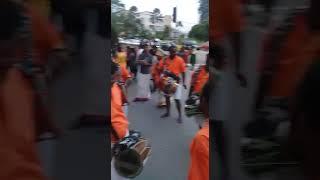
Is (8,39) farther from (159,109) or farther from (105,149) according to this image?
(159,109)

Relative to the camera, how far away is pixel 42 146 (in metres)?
1.43

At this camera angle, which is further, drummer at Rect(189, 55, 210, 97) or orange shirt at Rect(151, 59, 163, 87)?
orange shirt at Rect(151, 59, 163, 87)

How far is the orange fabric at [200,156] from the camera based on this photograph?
198 cm

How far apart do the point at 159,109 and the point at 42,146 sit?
175 inches

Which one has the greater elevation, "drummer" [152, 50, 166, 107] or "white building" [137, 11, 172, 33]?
"white building" [137, 11, 172, 33]

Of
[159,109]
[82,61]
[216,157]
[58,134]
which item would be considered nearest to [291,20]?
[216,157]

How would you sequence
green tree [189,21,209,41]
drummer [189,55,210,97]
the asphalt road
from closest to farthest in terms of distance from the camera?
green tree [189,21,209,41] → drummer [189,55,210,97] → the asphalt road

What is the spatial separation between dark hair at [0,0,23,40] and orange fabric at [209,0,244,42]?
55cm

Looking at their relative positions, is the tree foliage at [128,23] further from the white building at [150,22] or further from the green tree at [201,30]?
the green tree at [201,30]

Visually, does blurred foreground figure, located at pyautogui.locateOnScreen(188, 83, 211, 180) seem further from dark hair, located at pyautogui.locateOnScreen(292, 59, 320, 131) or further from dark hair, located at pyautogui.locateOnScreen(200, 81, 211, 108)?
dark hair, located at pyautogui.locateOnScreen(292, 59, 320, 131)

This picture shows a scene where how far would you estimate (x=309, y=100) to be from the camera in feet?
4.68

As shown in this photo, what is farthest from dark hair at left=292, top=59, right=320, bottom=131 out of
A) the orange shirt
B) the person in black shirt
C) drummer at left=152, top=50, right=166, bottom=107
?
the person in black shirt

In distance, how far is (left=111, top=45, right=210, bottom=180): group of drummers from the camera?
2010 mm

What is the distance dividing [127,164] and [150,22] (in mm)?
887
